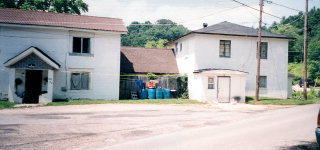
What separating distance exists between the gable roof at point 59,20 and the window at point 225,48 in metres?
9.16

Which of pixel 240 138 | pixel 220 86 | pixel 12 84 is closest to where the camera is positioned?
pixel 240 138

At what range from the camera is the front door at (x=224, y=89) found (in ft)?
74.3

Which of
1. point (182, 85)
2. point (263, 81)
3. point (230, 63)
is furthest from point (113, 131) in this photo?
point (263, 81)

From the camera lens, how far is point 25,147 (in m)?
7.47

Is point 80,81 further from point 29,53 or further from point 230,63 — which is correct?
point 230,63

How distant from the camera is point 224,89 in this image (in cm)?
2273

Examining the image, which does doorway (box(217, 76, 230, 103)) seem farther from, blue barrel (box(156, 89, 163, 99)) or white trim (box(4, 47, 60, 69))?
white trim (box(4, 47, 60, 69))

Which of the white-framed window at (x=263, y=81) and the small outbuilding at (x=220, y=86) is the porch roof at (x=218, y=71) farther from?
the white-framed window at (x=263, y=81)

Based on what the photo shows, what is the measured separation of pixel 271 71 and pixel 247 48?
11.3ft

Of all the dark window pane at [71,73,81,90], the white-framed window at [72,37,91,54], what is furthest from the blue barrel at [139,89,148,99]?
the white-framed window at [72,37,91,54]

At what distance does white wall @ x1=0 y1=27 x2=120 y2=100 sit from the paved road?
1335cm

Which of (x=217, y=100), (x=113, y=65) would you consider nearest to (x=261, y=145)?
(x=217, y=100)

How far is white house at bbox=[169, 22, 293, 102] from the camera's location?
22594 millimetres

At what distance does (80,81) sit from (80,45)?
304 centimetres
